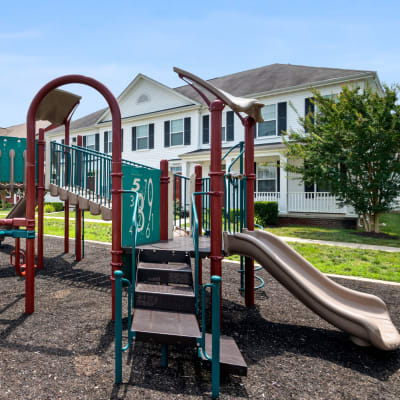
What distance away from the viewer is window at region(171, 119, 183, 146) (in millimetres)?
19453

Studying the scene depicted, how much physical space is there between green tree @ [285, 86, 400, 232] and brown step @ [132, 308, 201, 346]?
10448 mm

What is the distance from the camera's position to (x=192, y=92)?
69.6 ft

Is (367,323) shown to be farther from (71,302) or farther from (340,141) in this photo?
(340,141)

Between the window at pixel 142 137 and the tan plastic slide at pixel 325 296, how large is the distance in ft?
57.0

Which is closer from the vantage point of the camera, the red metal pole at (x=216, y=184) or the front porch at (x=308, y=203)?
the red metal pole at (x=216, y=184)

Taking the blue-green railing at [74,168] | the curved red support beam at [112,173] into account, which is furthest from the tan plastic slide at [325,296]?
the blue-green railing at [74,168]

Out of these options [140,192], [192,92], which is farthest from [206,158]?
[140,192]

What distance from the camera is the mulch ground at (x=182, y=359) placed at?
8.64 feet

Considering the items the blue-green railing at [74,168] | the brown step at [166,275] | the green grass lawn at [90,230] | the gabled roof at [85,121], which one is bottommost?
the green grass lawn at [90,230]

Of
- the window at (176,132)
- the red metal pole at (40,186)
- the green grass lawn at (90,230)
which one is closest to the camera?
the red metal pole at (40,186)

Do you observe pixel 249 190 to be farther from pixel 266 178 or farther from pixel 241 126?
pixel 241 126

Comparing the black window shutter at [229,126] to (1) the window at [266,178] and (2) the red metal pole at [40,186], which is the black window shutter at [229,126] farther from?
(2) the red metal pole at [40,186]

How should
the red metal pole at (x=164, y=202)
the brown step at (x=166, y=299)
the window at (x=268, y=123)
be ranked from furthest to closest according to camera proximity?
the window at (x=268, y=123) → the red metal pole at (x=164, y=202) → the brown step at (x=166, y=299)

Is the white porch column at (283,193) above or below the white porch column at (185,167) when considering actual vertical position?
below
